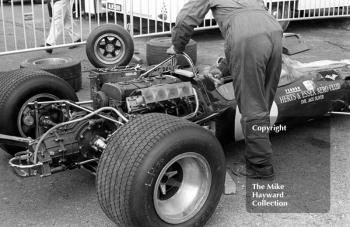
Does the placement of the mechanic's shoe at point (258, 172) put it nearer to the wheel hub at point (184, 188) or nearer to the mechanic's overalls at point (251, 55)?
the mechanic's overalls at point (251, 55)

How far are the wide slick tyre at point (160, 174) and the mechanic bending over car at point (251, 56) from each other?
783 mm

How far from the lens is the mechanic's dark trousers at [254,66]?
12.5 ft

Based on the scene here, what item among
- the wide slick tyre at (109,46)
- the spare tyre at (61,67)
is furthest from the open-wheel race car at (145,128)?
the wide slick tyre at (109,46)

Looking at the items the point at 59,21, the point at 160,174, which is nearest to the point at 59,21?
the point at 59,21

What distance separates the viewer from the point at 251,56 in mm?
3805

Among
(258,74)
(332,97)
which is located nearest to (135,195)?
(258,74)

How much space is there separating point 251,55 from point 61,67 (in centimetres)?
295

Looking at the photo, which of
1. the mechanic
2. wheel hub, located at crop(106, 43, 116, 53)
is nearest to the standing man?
the mechanic

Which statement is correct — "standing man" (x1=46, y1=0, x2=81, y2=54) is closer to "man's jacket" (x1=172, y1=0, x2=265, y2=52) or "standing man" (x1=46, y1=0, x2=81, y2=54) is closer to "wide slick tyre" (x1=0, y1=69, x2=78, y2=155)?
"wide slick tyre" (x1=0, y1=69, x2=78, y2=155)

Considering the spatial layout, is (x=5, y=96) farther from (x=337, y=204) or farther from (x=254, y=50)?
(x=337, y=204)

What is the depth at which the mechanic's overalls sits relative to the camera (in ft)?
12.5

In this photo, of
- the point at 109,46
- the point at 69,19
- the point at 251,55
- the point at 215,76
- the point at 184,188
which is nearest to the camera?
the point at 184,188

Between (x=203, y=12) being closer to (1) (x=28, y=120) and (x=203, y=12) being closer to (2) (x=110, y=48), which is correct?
(1) (x=28, y=120)

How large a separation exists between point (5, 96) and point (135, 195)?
175 cm
